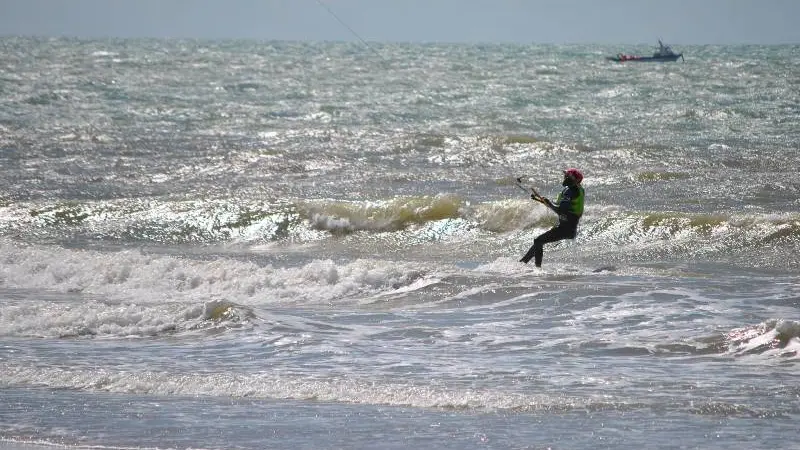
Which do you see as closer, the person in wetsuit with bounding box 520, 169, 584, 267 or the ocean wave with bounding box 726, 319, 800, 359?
the ocean wave with bounding box 726, 319, 800, 359

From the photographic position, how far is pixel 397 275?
1416 cm

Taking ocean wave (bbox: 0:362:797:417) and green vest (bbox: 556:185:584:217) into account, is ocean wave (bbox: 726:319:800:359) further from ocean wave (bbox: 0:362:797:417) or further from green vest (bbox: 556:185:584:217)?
green vest (bbox: 556:185:584:217)

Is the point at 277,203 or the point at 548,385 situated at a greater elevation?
the point at 277,203

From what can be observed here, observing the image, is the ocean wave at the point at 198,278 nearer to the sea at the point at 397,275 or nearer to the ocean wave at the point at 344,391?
the sea at the point at 397,275

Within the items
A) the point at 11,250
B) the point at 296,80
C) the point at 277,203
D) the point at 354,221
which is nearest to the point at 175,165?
the point at 277,203

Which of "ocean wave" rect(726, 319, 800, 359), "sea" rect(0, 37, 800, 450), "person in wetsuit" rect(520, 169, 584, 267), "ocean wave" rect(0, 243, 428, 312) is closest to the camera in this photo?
"sea" rect(0, 37, 800, 450)

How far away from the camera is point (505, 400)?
820 centimetres

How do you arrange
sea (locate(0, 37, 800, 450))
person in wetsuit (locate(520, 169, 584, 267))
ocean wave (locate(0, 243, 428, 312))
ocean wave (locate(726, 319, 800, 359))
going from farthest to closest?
1. person in wetsuit (locate(520, 169, 584, 267))
2. ocean wave (locate(0, 243, 428, 312))
3. ocean wave (locate(726, 319, 800, 359))
4. sea (locate(0, 37, 800, 450))

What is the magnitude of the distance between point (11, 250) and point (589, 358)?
1038 centimetres

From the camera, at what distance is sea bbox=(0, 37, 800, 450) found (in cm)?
798

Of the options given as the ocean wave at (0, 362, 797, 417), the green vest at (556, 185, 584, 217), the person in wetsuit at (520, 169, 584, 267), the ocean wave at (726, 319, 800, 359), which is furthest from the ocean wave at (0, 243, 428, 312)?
the ocean wave at (726, 319, 800, 359)

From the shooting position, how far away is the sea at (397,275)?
798 centimetres

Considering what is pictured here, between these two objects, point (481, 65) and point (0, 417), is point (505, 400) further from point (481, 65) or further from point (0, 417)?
point (481, 65)

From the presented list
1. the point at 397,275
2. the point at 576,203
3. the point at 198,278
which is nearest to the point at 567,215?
the point at 576,203
